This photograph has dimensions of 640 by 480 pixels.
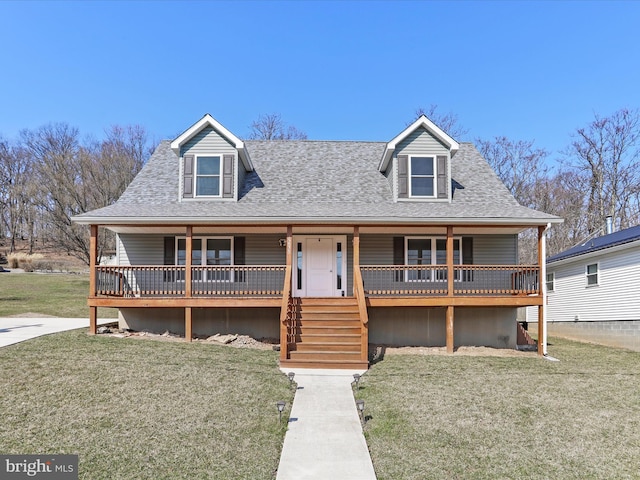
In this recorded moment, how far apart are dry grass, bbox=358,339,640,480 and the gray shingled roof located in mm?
4393

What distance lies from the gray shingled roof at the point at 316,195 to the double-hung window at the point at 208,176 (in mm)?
420

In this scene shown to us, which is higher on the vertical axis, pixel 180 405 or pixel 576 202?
pixel 576 202

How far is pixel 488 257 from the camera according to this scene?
14.8 m

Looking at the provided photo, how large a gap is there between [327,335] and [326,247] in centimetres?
382

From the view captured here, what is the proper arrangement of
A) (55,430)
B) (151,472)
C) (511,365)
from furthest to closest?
(511,365)
(55,430)
(151,472)

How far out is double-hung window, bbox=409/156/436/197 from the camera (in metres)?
14.5

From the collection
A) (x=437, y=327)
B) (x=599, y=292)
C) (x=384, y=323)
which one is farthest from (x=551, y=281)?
(x=384, y=323)

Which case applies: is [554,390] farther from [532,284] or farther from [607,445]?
[532,284]

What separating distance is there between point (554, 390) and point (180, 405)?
7112 millimetres

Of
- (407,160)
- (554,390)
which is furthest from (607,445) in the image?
(407,160)

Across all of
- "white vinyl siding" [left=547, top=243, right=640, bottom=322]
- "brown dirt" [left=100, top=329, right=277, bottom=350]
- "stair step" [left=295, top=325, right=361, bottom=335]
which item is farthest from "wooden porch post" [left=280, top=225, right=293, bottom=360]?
"white vinyl siding" [left=547, top=243, right=640, bottom=322]

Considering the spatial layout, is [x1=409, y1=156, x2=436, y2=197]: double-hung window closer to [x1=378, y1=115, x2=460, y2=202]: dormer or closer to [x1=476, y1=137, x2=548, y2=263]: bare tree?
[x1=378, y1=115, x2=460, y2=202]: dormer

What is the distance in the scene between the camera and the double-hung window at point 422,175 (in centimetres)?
1453

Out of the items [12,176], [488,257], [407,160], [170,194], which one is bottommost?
[488,257]
